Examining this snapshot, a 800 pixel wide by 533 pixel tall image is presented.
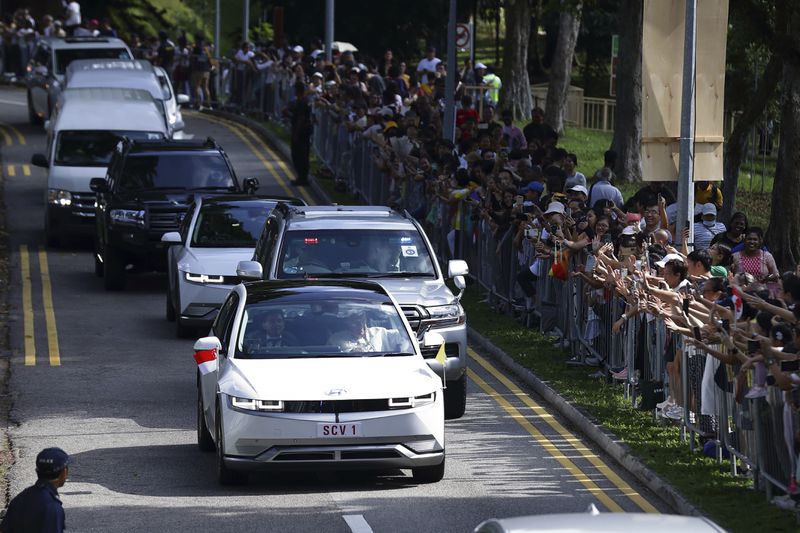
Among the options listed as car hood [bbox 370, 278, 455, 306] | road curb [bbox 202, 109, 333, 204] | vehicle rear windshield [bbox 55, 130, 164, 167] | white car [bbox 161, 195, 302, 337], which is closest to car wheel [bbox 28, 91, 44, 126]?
road curb [bbox 202, 109, 333, 204]

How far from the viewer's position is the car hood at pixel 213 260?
20734mm

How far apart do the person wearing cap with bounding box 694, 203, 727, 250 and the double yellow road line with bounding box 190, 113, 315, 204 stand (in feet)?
48.0

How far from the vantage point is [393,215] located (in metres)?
17.6

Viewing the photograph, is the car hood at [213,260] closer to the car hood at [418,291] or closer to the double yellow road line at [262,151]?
the car hood at [418,291]

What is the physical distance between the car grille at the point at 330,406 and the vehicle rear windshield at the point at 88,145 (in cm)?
1749

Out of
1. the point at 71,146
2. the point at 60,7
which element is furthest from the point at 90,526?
the point at 60,7

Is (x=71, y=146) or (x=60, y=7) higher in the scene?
(x=60, y=7)

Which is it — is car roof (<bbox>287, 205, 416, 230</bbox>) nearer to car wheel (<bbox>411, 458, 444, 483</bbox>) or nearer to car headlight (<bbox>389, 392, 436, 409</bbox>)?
car wheel (<bbox>411, 458, 444, 483</bbox>)

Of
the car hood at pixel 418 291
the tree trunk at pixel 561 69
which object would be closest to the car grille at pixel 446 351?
the car hood at pixel 418 291

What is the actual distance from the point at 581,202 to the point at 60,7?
50.5 m

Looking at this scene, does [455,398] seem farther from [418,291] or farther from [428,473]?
[428,473]

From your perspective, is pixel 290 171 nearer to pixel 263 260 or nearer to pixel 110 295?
pixel 110 295

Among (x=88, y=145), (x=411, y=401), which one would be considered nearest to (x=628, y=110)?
(x=88, y=145)

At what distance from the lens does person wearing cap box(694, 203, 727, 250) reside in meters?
20.0
